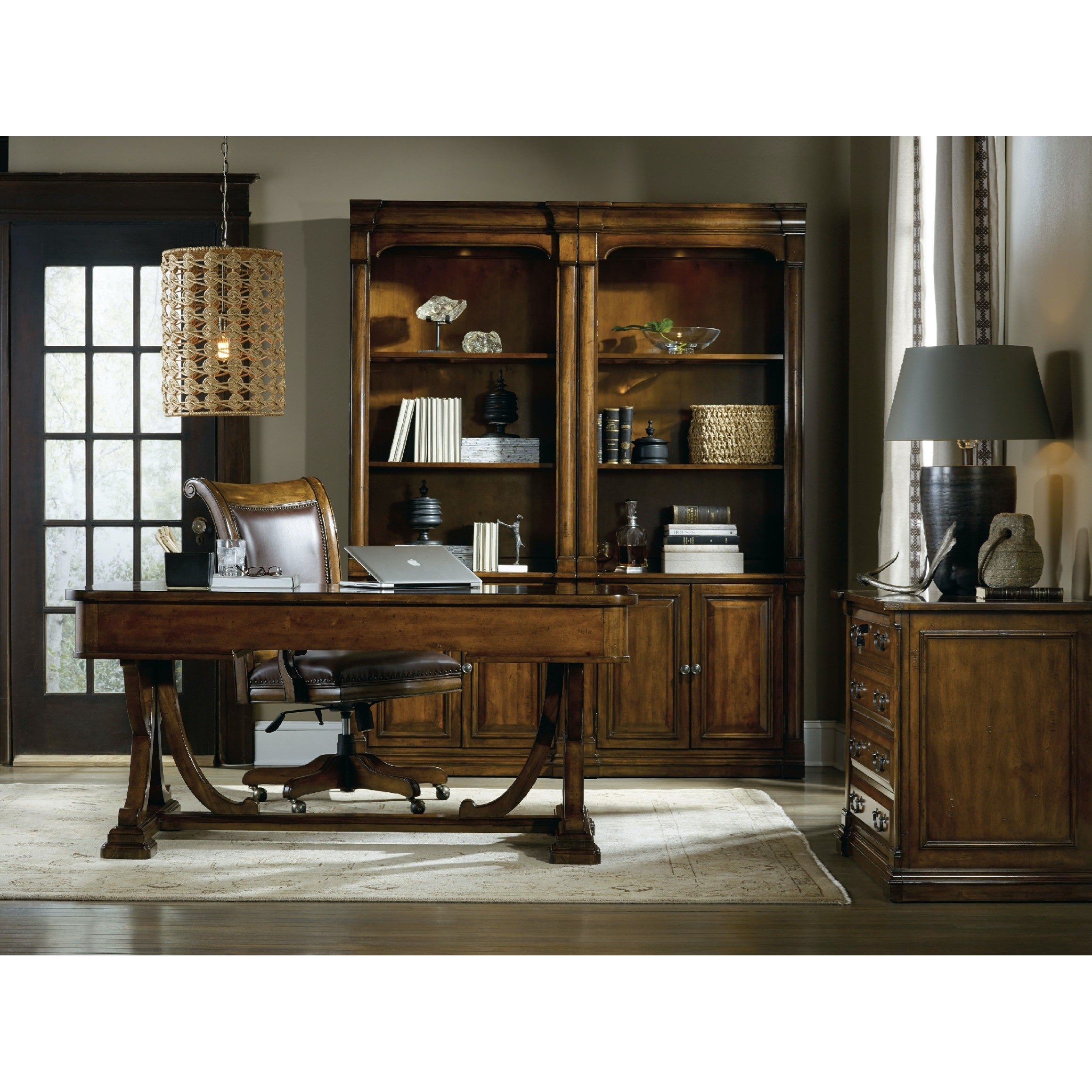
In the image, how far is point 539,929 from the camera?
259 cm

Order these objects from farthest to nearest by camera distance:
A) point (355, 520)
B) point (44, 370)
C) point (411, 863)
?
point (44, 370) < point (355, 520) < point (411, 863)

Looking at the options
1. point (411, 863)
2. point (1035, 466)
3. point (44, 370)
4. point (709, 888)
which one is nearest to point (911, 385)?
point (1035, 466)

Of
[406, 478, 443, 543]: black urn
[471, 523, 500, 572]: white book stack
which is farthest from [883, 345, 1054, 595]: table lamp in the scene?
[406, 478, 443, 543]: black urn

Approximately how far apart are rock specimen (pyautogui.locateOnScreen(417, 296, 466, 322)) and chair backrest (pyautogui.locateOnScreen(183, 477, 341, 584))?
3.11 feet

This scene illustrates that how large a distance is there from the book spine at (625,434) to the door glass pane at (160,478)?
185 cm

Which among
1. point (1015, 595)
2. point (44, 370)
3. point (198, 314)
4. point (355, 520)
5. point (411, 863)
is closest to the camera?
point (1015, 595)

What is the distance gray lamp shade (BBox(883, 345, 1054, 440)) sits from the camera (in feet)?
9.37

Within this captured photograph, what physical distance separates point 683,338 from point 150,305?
2240 millimetres

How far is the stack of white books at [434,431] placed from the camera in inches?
180

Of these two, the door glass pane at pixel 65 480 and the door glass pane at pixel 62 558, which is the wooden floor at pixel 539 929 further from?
the door glass pane at pixel 65 480

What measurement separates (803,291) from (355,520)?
1993mm

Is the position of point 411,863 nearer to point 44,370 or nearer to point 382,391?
point 382,391

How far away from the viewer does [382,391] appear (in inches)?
189

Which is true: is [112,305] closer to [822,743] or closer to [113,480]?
[113,480]
